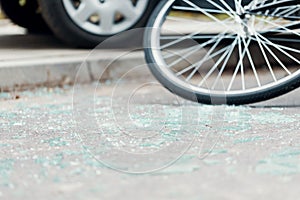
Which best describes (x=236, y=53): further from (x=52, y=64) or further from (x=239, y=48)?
(x=52, y=64)

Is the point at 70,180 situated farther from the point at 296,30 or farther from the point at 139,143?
the point at 296,30

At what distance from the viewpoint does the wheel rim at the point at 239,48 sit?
319cm

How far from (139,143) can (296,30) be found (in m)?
1.21

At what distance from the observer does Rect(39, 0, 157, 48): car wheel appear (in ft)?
13.0

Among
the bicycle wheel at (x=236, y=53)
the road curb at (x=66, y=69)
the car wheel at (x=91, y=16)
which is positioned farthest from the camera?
the car wheel at (x=91, y=16)

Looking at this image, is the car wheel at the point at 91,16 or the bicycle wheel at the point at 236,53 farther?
the car wheel at the point at 91,16

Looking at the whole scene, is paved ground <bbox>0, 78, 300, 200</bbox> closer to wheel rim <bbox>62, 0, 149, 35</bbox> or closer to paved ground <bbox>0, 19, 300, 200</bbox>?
paved ground <bbox>0, 19, 300, 200</bbox>

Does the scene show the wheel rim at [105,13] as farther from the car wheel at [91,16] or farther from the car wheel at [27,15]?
the car wheel at [27,15]

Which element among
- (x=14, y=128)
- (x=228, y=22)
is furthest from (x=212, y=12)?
(x=14, y=128)

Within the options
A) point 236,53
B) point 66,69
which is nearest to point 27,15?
point 66,69

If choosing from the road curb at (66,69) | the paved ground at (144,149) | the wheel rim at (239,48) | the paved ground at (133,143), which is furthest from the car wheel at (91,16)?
the paved ground at (144,149)

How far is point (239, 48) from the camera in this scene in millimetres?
3385

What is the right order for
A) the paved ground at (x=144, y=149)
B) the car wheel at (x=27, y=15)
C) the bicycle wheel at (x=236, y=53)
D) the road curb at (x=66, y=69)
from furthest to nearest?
the car wheel at (x=27, y=15) < the road curb at (x=66, y=69) < the bicycle wheel at (x=236, y=53) < the paved ground at (x=144, y=149)

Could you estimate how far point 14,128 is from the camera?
9.05 ft
